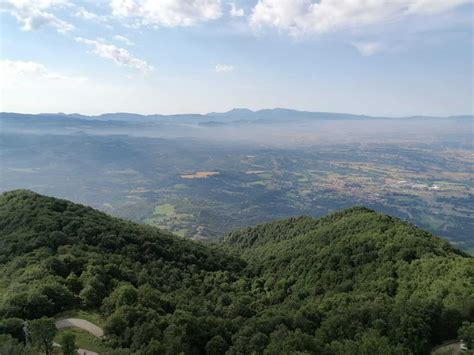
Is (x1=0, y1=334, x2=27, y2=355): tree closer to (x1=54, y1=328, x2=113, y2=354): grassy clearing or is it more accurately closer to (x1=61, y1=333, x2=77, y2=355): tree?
(x1=61, y1=333, x2=77, y2=355): tree

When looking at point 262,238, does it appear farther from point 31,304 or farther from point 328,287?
point 31,304

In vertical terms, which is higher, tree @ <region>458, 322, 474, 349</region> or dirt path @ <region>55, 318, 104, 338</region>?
tree @ <region>458, 322, 474, 349</region>

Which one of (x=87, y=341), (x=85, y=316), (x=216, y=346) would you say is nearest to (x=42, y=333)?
(x=87, y=341)

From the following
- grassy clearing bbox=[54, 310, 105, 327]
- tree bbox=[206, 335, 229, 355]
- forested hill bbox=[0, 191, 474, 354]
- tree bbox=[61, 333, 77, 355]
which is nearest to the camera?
tree bbox=[61, 333, 77, 355]

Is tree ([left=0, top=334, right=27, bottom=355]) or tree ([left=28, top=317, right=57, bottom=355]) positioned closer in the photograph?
tree ([left=0, top=334, right=27, bottom=355])

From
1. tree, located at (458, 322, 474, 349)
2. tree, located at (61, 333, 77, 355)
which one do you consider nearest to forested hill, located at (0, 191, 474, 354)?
tree, located at (458, 322, 474, 349)

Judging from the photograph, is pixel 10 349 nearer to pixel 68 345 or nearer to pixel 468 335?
pixel 68 345

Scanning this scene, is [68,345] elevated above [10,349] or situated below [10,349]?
below

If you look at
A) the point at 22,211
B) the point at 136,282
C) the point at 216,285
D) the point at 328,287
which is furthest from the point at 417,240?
the point at 22,211
